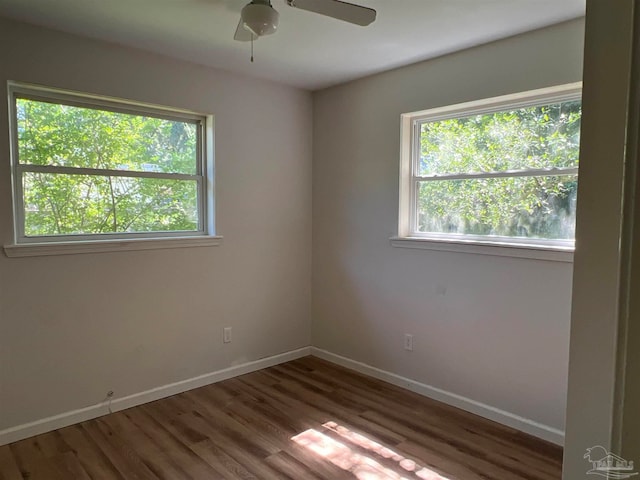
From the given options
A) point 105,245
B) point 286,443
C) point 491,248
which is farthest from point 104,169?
point 491,248

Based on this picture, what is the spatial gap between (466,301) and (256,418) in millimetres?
1648

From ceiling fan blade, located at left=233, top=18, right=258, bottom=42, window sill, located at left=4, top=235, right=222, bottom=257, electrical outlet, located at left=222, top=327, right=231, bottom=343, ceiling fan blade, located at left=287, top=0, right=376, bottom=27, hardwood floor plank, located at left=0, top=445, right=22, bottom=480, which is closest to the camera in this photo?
ceiling fan blade, located at left=287, top=0, right=376, bottom=27

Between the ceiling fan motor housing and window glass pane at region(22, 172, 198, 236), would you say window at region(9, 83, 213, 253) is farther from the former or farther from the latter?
the ceiling fan motor housing

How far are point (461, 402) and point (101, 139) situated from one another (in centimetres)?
310

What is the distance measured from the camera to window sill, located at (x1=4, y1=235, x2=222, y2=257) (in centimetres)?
253

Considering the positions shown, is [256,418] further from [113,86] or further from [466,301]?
[113,86]

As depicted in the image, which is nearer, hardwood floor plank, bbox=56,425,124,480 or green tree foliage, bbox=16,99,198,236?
hardwood floor plank, bbox=56,425,124,480

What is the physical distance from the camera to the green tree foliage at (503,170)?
8.44 feet

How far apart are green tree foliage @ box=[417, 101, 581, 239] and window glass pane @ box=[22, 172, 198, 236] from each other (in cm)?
187

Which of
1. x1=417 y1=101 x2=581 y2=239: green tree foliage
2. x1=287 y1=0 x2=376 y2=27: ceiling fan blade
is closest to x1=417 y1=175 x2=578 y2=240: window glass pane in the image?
x1=417 y1=101 x2=581 y2=239: green tree foliage

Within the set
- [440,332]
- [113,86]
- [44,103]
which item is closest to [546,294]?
[440,332]

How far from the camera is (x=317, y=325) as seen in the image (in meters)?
4.09

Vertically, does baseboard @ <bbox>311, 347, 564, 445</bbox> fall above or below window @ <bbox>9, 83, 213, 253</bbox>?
below

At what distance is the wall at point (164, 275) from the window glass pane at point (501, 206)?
4.17 ft
